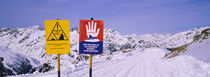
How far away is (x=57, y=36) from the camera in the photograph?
681cm

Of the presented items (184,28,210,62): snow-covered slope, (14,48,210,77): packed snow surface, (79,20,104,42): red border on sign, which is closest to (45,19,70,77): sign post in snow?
(79,20,104,42): red border on sign

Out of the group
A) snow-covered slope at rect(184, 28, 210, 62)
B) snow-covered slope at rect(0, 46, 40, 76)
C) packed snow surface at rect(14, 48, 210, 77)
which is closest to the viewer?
packed snow surface at rect(14, 48, 210, 77)

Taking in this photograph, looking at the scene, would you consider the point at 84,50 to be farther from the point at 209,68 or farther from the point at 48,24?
the point at 209,68

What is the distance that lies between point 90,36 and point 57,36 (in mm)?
1437

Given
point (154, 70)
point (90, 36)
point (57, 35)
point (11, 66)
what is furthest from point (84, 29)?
point (11, 66)

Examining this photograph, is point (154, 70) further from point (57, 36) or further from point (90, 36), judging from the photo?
point (57, 36)

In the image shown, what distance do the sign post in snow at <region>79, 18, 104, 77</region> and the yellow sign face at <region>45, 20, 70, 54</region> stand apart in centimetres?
64

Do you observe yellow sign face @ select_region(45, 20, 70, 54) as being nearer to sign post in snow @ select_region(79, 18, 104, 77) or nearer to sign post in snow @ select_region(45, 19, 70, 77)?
sign post in snow @ select_region(45, 19, 70, 77)

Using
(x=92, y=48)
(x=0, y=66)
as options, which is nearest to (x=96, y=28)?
(x=92, y=48)

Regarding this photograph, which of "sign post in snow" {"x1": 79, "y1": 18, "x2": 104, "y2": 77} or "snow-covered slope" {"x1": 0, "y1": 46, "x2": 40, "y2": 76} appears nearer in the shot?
"sign post in snow" {"x1": 79, "y1": 18, "x2": 104, "y2": 77}

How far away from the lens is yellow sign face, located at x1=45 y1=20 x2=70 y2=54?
6.72 metres

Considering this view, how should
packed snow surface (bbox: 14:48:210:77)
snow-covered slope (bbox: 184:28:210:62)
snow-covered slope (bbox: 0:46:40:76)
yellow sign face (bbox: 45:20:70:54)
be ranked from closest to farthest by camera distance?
yellow sign face (bbox: 45:20:70:54) → packed snow surface (bbox: 14:48:210:77) → snow-covered slope (bbox: 184:28:210:62) → snow-covered slope (bbox: 0:46:40:76)

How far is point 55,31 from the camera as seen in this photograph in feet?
22.2

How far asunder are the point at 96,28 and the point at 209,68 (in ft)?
24.1
